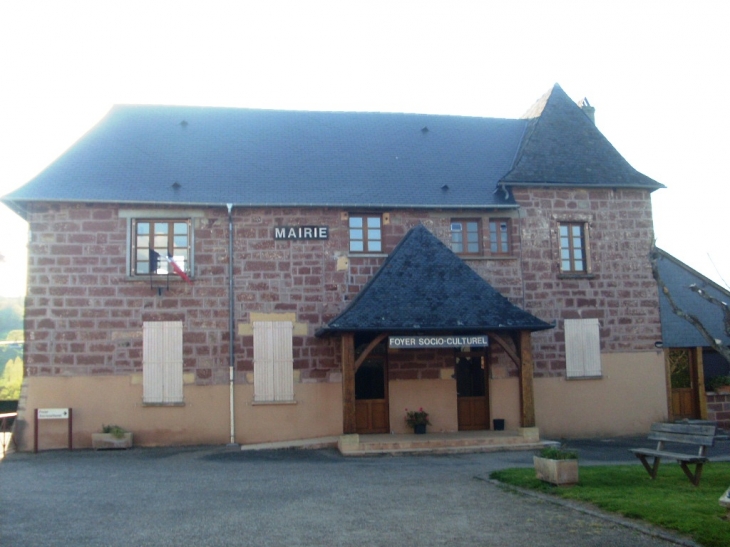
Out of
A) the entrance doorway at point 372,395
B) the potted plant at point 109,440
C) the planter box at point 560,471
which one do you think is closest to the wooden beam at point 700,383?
the entrance doorway at point 372,395

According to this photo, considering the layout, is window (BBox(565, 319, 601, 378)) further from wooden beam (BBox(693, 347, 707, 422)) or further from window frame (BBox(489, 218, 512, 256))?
wooden beam (BBox(693, 347, 707, 422))

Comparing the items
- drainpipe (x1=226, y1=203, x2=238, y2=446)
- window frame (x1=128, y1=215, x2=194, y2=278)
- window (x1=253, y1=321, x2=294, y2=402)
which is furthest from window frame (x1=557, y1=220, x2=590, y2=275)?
window frame (x1=128, y1=215, x2=194, y2=278)

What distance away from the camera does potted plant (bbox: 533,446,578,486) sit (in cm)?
991

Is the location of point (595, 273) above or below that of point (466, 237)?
below

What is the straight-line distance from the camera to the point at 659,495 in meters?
9.09

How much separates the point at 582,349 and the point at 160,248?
32.2 feet

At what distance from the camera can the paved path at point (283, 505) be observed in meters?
7.59

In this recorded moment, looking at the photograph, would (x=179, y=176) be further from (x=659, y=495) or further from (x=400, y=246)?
(x=659, y=495)

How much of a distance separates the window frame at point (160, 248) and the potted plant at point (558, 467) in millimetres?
9262

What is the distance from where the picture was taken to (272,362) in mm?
16781

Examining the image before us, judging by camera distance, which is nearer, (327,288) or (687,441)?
(687,441)

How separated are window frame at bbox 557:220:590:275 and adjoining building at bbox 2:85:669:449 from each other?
5cm

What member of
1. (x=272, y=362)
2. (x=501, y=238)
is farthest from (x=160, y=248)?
(x=501, y=238)

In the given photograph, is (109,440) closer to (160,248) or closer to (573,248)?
(160,248)
